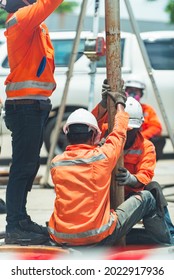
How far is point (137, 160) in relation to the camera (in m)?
7.14

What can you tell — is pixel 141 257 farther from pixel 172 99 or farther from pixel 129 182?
pixel 172 99

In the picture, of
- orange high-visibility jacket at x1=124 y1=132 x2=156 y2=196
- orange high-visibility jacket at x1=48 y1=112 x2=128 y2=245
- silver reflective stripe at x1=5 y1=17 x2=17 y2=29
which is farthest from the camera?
orange high-visibility jacket at x1=124 y1=132 x2=156 y2=196

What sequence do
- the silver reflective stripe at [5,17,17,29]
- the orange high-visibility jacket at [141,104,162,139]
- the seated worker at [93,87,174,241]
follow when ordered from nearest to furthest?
the silver reflective stripe at [5,17,17,29]
the seated worker at [93,87,174,241]
the orange high-visibility jacket at [141,104,162,139]

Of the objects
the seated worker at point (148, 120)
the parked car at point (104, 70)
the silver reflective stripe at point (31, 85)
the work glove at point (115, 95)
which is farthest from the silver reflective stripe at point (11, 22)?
the parked car at point (104, 70)

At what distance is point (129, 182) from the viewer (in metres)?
6.75

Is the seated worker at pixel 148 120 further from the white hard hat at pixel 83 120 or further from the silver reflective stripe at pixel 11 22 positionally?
the white hard hat at pixel 83 120

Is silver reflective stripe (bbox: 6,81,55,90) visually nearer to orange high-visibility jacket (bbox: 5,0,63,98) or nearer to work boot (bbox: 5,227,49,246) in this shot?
orange high-visibility jacket (bbox: 5,0,63,98)

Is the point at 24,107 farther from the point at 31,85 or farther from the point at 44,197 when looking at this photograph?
the point at 44,197

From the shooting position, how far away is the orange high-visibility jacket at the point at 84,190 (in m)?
6.23

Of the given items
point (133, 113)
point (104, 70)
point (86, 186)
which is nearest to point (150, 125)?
point (104, 70)

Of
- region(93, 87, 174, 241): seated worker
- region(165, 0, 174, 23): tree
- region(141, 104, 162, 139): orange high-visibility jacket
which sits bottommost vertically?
region(165, 0, 174, 23): tree

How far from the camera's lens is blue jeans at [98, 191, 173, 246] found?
21.5 feet

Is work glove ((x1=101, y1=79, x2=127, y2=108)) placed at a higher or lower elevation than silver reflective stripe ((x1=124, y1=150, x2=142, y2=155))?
higher

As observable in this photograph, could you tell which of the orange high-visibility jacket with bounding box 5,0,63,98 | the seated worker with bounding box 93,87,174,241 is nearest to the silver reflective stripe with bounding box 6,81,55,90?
the orange high-visibility jacket with bounding box 5,0,63,98
